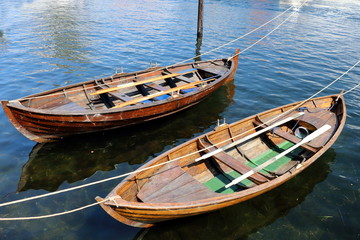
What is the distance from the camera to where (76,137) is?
1193 centimetres

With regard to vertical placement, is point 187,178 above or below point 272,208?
above

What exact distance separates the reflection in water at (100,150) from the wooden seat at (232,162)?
3.14m

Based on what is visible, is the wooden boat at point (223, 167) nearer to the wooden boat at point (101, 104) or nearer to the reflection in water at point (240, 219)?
the reflection in water at point (240, 219)

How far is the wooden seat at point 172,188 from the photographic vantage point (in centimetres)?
729

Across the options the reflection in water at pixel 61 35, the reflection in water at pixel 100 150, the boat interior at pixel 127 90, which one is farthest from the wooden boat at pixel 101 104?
the reflection in water at pixel 61 35

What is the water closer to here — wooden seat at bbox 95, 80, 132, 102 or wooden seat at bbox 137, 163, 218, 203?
wooden seat at bbox 137, 163, 218, 203

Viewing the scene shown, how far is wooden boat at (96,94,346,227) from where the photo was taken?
21.5 feet

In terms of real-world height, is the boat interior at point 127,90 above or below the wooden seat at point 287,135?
above

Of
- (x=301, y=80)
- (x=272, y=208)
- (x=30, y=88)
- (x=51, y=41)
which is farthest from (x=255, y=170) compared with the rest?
(x=51, y=41)

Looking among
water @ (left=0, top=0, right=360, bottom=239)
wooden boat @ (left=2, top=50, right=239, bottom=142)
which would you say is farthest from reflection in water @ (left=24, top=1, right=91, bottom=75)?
wooden boat @ (left=2, top=50, right=239, bottom=142)

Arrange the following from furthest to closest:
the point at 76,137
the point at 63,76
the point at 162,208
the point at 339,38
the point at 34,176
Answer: the point at 339,38 → the point at 63,76 → the point at 76,137 → the point at 34,176 → the point at 162,208

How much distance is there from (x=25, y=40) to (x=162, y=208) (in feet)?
93.5

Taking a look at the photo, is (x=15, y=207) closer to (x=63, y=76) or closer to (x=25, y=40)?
(x=63, y=76)

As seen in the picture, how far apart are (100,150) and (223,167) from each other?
5700 millimetres
